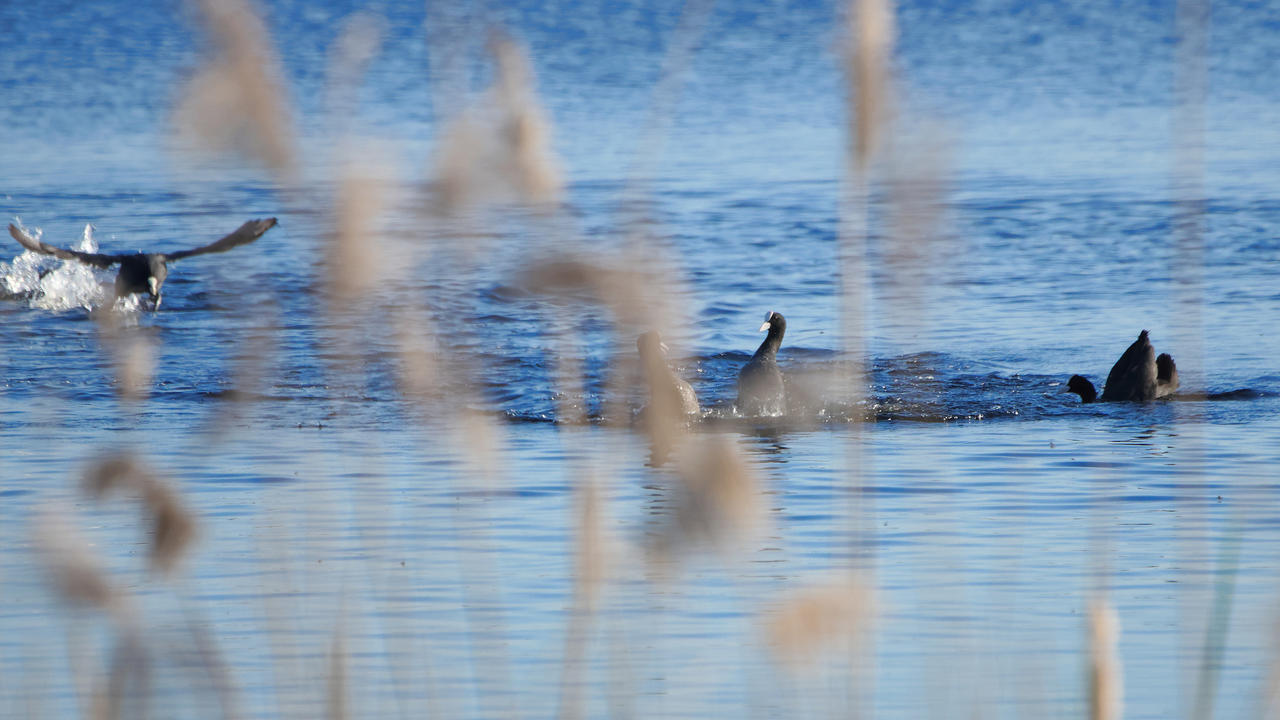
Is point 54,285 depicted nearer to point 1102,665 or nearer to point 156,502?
point 156,502

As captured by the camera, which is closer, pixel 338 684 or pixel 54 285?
pixel 338 684

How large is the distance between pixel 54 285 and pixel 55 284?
0.04ft

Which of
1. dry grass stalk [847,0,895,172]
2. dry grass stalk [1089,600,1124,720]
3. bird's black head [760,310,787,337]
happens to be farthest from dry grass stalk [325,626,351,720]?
bird's black head [760,310,787,337]

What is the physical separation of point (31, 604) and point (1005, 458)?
4760 mm

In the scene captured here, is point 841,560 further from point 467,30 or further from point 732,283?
point 732,283

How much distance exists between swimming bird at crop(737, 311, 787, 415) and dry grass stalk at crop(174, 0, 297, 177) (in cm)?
764

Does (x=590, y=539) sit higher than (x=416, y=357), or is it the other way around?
(x=416, y=357)

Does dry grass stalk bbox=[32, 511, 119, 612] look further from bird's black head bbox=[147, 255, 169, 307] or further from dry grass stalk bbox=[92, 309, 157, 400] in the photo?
bird's black head bbox=[147, 255, 169, 307]

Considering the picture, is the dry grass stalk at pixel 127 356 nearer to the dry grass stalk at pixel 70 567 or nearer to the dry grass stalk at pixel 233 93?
the dry grass stalk at pixel 70 567

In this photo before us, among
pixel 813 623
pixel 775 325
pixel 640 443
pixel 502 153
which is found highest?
pixel 775 325

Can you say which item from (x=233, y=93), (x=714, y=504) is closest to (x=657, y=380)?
(x=714, y=504)

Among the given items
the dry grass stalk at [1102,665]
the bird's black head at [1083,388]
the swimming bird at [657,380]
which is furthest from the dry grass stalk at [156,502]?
the bird's black head at [1083,388]

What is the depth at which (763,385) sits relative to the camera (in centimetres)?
1040

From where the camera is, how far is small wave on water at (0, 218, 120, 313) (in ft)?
50.0
